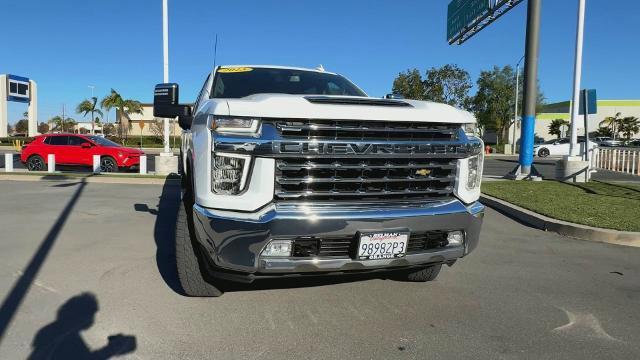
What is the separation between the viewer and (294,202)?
3199 mm

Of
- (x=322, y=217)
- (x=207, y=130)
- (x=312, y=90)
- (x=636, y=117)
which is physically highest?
(x=636, y=117)

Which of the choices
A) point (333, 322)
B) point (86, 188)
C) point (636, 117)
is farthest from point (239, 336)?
point (636, 117)

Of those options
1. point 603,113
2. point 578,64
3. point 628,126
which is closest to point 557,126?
point 628,126

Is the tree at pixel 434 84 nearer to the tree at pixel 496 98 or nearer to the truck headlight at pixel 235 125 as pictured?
the tree at pixel 496 98

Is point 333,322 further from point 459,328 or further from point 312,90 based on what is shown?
point 312,90

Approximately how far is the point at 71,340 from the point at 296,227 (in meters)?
1.64

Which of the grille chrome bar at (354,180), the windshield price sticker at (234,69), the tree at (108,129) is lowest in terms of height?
the grille chrome bar at (354,180)

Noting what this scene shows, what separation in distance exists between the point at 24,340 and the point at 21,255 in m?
2.54

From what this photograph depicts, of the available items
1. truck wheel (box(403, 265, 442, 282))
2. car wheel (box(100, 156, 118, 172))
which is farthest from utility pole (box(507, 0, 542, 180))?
car wheel (box(100, 156, 118, 172))

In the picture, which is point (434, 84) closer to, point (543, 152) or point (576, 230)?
point (543, 152)

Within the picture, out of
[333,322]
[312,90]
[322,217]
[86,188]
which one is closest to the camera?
[322,217]

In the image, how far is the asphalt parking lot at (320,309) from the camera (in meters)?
3.18

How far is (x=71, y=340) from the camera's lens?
3203 mm

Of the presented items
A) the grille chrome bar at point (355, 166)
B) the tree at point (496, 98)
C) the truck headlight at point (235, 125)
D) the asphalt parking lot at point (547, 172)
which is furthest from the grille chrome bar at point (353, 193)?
the tree at point (496, 98)
